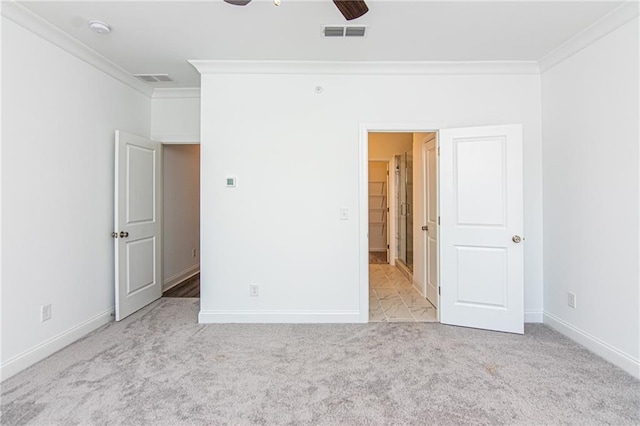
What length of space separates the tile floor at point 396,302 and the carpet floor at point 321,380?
35 cm

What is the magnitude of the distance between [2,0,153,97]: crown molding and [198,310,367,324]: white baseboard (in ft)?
8.77

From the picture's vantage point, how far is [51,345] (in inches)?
102

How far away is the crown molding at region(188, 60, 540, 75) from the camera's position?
3.18 metres

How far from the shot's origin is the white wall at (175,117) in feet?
13.2

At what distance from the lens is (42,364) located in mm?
2418

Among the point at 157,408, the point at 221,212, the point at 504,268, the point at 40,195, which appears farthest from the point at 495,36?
the point at 40,195

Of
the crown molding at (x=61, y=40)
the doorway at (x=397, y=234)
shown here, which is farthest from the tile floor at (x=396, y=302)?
the crown molding at (x=61, y=40)

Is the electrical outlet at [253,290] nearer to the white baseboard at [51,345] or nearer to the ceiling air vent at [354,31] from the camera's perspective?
the white baseboard at [51,345]

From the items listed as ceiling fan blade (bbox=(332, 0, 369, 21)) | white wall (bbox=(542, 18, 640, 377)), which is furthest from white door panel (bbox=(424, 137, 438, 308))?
ceiling fan blade (bbox=(332, 0, 369, 21))

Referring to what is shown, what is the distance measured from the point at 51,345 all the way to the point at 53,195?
4.05 feet

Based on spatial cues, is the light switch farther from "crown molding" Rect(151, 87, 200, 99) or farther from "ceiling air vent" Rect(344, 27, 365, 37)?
"crown molding" Rect(151, 87, 200, 99)

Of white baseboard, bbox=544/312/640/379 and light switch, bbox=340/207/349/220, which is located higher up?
light switch, bbox=340/207/349/220

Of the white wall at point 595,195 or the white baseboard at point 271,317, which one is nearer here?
the white wall at point 595,195

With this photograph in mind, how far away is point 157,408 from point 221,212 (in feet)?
5.93
